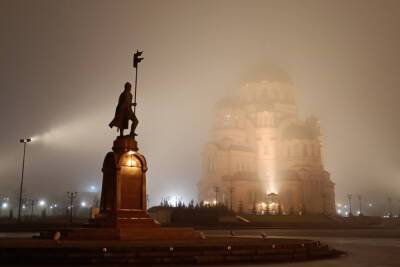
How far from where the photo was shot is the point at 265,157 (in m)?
92.6

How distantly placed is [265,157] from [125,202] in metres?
74.3

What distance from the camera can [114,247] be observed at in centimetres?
1539

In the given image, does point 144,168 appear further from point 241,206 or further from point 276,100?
point 276,100

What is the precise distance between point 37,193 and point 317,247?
369 feet

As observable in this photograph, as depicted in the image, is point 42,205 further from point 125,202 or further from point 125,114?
point 125,202

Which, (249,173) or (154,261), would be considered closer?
(154,261)

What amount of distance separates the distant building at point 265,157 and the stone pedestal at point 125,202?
61.1m

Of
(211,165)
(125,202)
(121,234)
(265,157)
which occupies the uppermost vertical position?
(265,157)

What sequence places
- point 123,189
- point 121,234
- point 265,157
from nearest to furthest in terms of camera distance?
point 121,234 < point 123,189 < point 265,157

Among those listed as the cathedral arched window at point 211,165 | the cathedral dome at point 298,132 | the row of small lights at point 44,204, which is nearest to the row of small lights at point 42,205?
the row of small lights at point 44,204

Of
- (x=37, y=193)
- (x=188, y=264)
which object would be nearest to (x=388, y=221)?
(x=188, y=264)

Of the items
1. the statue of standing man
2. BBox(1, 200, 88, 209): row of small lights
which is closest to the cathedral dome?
BBox(1, 200, 88, 209): row of small lights

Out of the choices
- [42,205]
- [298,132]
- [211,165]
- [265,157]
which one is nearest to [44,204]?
[42,205]

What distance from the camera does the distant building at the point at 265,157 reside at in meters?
84.2
